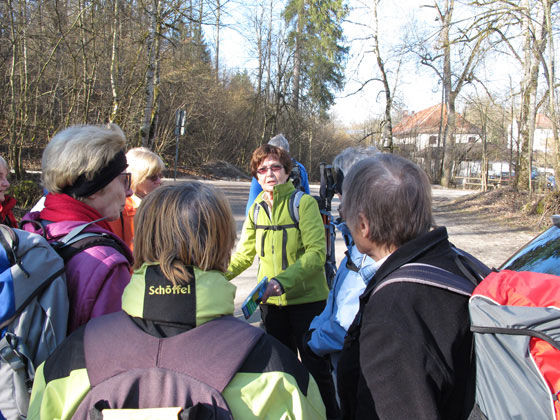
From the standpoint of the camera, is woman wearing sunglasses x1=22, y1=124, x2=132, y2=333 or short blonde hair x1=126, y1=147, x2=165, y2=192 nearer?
woman wearing sunglasses x1=22, y1=124, x2=132, y2=333

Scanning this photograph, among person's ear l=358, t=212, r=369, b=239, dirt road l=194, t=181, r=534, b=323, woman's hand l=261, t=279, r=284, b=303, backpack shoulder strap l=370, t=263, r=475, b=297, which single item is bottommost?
dirt road l=194, t=181, r=534, b=323

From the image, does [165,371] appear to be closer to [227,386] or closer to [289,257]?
[227,386]

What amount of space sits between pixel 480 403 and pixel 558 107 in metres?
A: 11.6

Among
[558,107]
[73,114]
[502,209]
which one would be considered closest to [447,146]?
[502,209]

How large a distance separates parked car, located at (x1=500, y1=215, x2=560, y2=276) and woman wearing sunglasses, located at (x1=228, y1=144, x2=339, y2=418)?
110 centimetres

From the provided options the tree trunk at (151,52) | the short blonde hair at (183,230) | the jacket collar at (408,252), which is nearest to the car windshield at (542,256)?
the jacket collar at (408,252)

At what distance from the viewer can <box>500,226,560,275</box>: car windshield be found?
79.4 inches

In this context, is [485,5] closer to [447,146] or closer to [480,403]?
[480,403]

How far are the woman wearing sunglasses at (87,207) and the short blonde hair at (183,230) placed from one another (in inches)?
9.2

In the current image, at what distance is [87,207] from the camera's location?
174cm

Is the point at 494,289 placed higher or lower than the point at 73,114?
lower

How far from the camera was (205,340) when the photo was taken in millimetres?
1081

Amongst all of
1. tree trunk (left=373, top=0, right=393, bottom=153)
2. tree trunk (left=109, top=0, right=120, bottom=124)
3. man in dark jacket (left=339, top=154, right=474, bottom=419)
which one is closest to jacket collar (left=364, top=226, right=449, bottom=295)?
man in dark jacket (left=339, top=154, right=474, bottom=419)

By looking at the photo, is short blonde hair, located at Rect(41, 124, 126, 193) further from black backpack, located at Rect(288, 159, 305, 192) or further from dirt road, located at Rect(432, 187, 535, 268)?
dirt road, located at Rect(432, 187, 535, 268)
